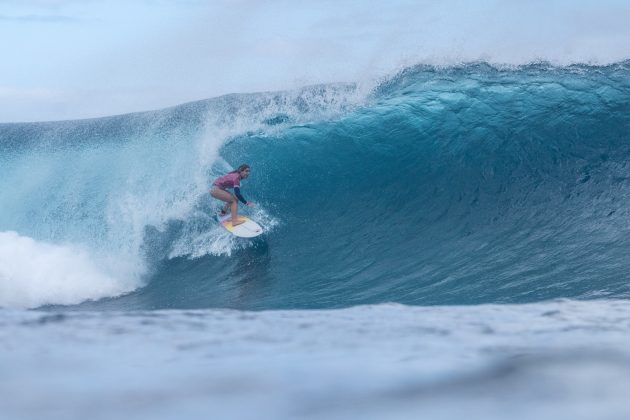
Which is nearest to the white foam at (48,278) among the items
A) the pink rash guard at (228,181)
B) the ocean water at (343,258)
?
the ocean water at (343,258)

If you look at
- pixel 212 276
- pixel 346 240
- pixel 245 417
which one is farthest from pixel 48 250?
pixel 245 417

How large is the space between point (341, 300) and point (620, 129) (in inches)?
245

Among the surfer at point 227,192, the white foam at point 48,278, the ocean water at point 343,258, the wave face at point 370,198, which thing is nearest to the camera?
the ocean water at point 343,258

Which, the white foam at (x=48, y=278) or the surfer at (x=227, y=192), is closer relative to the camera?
the white foam at (x=48, y=278)

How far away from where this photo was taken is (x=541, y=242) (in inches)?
313

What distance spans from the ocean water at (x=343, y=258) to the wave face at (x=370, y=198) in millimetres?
41

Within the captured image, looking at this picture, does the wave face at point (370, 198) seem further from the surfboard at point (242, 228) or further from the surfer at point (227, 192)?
the surfer at point (227, 192)

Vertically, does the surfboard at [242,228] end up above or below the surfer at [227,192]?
below

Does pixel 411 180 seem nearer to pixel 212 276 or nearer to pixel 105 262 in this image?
pixel 212 276

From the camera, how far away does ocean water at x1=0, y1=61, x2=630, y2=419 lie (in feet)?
4.15

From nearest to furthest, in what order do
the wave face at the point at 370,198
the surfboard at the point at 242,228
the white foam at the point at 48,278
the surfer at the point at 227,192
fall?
the wave face at the point at 370,198, the white foam at the point at 48,278, the surfer at the point at 227,192, the surfboard at the point at 242,228

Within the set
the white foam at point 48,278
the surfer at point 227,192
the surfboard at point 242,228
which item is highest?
the surfer at point 227,192

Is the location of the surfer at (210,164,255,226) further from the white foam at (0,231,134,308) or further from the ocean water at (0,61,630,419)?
the white foam at (0,231,134,308)

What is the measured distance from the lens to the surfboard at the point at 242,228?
959cm
